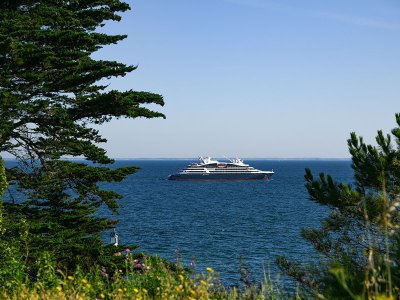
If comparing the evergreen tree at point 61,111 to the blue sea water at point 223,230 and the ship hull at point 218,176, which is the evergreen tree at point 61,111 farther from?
the ship hull at point 218,176

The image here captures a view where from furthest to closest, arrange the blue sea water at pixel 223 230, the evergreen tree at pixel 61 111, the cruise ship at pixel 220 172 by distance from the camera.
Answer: the cruise ship at pixel 220 172 < the blue sea water at pixel 223 230 < the evergreen tree at pixel 61 111

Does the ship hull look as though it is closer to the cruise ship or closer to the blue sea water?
the cruise ship

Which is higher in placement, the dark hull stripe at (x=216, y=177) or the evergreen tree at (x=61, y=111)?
the evergreen tree at (x=61, y=111)

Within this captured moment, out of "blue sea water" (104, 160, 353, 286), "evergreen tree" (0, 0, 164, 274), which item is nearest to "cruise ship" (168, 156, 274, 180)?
"blue sea water" (104, 160, 353, 286)

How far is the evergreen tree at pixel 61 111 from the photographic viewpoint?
13.1m

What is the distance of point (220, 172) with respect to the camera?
145250mm

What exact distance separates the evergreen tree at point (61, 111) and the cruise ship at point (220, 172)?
129941 mm

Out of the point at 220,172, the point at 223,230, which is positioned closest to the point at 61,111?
the point at 223,230

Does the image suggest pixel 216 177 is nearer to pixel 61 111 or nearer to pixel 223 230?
pixel 223 230

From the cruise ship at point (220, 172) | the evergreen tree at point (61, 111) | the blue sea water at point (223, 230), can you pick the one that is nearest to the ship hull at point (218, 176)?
the cruise ship at point (220, 172)

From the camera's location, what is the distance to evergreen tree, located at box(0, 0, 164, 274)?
42.9 feet

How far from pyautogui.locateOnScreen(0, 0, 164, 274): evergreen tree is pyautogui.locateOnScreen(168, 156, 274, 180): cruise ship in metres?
130

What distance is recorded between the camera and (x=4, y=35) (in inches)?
469

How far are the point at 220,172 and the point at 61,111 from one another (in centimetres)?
13221
